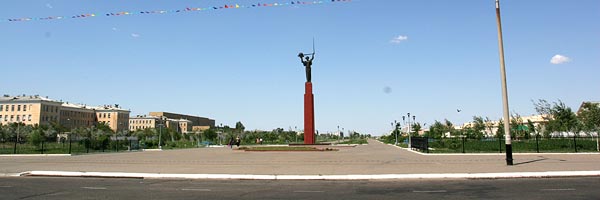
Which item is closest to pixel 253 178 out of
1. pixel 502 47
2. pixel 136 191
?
pixel 136 191

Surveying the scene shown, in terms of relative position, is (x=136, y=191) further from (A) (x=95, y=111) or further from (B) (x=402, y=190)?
(A) (x=95, y=111)

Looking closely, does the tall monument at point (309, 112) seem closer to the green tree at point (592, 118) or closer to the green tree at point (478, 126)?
the green tree at point (592, 118)

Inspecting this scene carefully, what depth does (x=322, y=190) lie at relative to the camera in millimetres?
11523

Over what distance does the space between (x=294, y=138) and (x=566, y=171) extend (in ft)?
308

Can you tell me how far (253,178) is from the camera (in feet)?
49.0

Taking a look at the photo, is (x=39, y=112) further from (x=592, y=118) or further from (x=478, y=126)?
(x=592, y=118)

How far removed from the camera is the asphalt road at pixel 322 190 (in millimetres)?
10203

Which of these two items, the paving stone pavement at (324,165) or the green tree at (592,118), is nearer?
the paving stone pavement at (324,165)

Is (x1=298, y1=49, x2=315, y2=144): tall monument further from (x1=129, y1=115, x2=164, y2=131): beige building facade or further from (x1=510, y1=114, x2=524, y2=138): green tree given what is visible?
(x1=129, y1=115, x2=164, y2=131): beige building facade

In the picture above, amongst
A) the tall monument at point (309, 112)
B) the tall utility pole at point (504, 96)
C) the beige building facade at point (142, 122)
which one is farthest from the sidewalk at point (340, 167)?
the beige building facade at point (142, 122)

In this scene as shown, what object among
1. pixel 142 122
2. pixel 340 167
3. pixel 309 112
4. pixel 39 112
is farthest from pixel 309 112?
pixel 142 122

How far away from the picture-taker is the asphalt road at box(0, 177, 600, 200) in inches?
402

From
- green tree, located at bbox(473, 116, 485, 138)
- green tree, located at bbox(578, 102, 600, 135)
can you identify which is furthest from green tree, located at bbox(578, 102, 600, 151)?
green tree, located at bbox(473, 116, 485, 138)

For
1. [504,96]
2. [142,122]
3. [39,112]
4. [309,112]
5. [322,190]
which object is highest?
[39,112]
